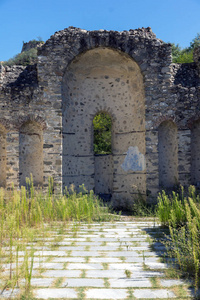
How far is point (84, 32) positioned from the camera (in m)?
10.9

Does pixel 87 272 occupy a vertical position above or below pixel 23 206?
below

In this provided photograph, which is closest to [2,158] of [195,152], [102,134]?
[195,152]

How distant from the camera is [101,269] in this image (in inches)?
149

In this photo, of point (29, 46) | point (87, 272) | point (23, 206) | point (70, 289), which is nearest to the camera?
point (70, 289)

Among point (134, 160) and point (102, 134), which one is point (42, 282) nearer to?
point (134, 160)

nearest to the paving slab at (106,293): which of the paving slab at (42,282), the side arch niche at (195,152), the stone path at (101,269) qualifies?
the stone path at (101,269)

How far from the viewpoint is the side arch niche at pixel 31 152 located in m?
10.8

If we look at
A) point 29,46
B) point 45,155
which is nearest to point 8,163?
point 45,155

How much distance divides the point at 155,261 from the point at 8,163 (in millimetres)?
7431

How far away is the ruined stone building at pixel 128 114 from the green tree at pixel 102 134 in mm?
12564

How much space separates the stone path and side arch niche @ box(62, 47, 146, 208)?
5768 mm

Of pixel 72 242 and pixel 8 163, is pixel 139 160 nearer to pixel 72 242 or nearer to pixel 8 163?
pixel 8 163

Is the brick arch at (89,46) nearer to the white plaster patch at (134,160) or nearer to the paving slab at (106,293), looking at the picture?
the white plaster patch at (134,160)

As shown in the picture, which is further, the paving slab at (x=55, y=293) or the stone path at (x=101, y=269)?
the stone path at (x=101, y=269)
